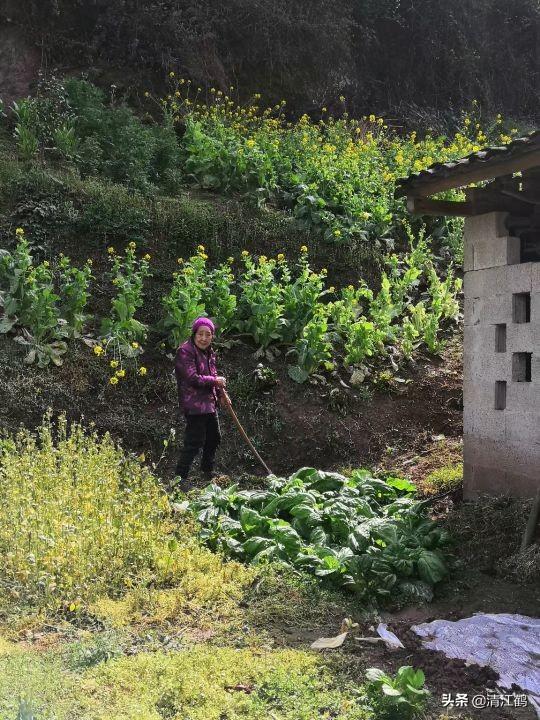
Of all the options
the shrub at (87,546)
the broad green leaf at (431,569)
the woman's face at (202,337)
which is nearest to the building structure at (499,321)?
the broad green leaf at (431,569)

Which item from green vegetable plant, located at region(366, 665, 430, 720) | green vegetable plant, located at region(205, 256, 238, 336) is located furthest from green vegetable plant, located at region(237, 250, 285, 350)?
green vegetable plant, located at region(366, 665, 430, 720)

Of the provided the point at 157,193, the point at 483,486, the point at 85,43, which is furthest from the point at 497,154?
the point at 85,43

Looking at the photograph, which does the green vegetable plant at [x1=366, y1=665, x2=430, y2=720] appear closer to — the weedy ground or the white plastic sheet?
the weedy ground

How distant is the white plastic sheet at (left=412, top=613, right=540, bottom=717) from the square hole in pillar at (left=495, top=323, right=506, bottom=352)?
2573 mm

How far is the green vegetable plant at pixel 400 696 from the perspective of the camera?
3.12 m

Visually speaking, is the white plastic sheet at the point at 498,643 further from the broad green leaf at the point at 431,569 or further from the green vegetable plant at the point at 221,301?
the green vegetable plant at the point at 221,301

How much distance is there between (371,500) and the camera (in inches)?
244

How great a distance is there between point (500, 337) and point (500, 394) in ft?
1.57

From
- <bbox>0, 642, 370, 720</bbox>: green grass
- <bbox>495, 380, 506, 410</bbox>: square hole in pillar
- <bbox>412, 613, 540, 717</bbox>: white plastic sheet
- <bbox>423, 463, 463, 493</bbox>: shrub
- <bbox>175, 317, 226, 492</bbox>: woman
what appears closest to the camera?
<bbox>0, 642, 370, 720</bbox>: green grass

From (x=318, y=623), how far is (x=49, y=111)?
35.1 feet

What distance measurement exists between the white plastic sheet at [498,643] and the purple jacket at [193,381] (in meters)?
3.27

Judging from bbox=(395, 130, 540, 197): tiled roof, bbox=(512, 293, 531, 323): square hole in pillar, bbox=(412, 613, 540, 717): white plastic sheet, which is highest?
bbox=(395, 130, 540, 197): tiled roof

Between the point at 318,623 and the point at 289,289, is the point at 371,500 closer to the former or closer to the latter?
the point at 318,623

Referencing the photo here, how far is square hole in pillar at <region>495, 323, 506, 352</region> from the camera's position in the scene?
633cm
